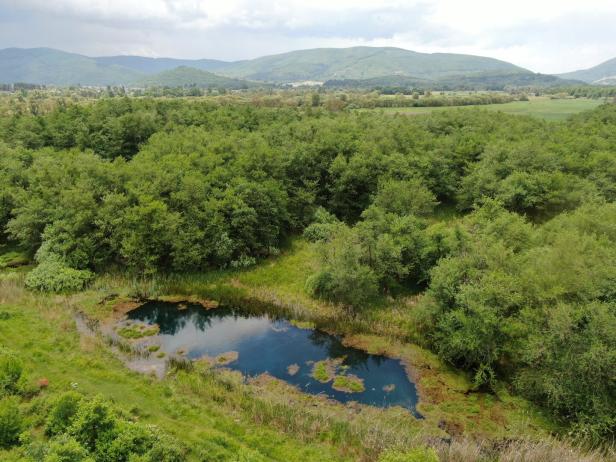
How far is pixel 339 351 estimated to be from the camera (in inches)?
1227

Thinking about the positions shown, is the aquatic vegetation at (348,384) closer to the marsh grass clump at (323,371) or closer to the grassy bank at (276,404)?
the marsh grass clump at (323,371)

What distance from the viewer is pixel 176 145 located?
5716cm

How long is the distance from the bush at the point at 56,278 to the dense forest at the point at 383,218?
174mm

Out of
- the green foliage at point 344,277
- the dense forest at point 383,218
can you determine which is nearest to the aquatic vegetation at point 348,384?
the dense forest at point 383,218

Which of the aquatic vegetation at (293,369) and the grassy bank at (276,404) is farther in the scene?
the aquatic vegetation at (293,369)

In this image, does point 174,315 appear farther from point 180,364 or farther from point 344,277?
point 344,277

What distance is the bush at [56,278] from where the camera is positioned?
36469mm

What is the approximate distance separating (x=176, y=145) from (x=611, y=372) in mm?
54944

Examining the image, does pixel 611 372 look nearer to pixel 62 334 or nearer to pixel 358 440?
pixel 358 440

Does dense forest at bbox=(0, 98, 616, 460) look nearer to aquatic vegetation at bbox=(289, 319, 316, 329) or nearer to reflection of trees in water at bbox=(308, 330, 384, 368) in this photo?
aquatic vegetation at bbox=(289, 319, 316, 329)

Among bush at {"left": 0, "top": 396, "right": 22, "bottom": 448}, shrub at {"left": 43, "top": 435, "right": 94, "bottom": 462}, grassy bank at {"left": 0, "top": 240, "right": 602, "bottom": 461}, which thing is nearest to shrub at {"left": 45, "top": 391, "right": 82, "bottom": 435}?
bush at {"left": 0, "top": 396, "right": 22, "bottom": 448}

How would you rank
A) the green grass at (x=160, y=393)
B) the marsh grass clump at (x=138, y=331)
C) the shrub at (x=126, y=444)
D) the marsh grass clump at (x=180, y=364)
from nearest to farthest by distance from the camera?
the shrub at (x=126, y=444) < the green grass at (x=160, y=393) < the marsh grass clump at (x=180, y=364) < the marsh grass clump at (x=138, y=331)

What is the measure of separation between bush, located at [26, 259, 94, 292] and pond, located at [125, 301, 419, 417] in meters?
7.07

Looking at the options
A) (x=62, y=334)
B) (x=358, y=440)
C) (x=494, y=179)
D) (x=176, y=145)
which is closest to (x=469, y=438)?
(x=358, y=440)
